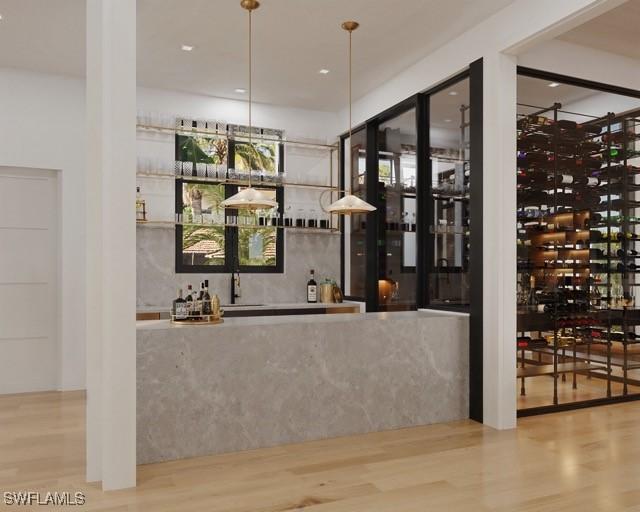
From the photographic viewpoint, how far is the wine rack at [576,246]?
180 inches

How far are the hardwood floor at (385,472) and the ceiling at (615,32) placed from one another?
3.09 meters

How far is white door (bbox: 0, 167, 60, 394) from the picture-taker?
542 cm

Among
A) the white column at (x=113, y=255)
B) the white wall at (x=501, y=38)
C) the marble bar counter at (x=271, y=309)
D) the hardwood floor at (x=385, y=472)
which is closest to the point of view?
the hardwood floor at (x=385, y=472)

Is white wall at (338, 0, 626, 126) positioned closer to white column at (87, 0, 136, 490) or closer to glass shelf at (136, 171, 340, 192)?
glass shelf at (136, 171, 340, 192)

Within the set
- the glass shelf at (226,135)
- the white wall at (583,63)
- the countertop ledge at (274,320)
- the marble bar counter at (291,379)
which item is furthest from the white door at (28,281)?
the white wall at (583,63)

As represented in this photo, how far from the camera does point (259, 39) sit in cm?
456

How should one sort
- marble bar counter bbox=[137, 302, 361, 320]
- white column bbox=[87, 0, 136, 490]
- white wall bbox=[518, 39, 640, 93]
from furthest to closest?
1. marble bar counter bbox=[137, 302, 361, 320]
2. white wall bbox=[518, 39, 640, 93]
3. white column bbox=[87, 0, 136, 490]

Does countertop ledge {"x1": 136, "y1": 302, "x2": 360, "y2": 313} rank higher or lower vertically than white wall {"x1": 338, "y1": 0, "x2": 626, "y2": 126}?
lower

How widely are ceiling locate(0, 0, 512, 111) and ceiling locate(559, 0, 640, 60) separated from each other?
0.83 metres

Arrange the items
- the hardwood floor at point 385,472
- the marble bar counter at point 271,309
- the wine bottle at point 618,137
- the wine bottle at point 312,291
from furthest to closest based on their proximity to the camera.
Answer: the wine bottle at point 312,291
the marble bar counter at point 271,309
the wine bottle at point 618,137
the hardwood floor at point 385,472

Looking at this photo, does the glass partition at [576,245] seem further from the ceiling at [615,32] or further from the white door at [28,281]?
the white door at [28,281]

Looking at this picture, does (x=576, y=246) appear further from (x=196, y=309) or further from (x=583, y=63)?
(x=196, y=309)

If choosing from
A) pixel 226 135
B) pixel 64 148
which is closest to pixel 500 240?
pixel 226 135

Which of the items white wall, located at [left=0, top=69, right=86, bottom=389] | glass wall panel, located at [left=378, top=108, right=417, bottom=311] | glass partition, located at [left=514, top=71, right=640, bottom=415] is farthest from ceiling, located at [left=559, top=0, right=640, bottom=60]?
white wall, located at [left=0, top=69, right=86, bottom=389]
